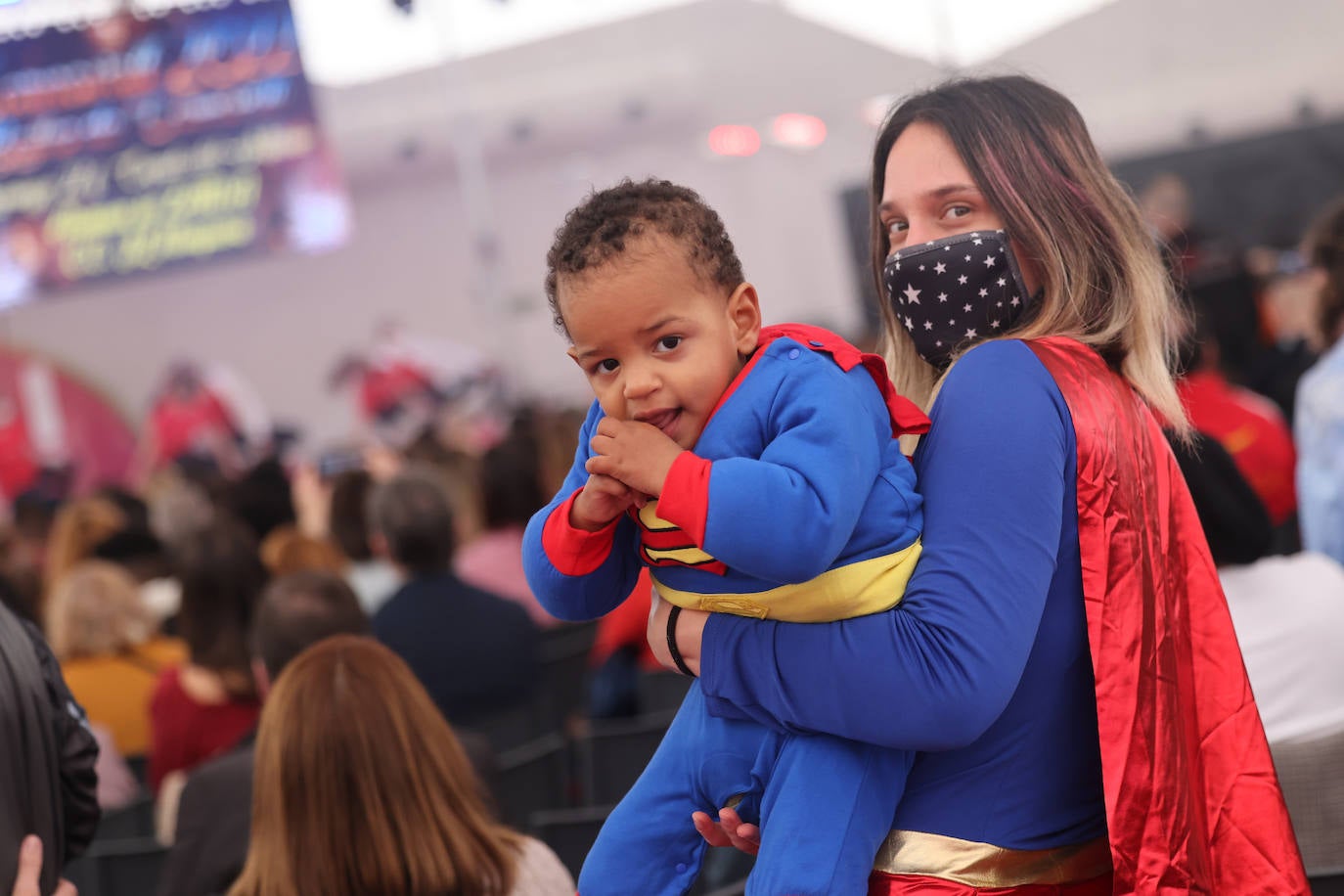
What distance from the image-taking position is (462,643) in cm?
356

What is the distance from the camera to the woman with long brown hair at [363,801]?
181 cm

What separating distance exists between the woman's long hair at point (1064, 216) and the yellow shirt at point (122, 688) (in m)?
3.10

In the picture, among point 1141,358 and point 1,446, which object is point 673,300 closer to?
point 1141,358

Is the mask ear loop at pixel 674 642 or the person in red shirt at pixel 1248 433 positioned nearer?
the mask ear loop at pixel 674 642

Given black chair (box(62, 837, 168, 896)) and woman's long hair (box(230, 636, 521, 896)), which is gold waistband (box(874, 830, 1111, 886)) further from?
black chair (box(62, 837, 168, 896))

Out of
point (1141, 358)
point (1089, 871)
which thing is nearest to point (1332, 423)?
point (1141, 358)

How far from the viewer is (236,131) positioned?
27.2ft

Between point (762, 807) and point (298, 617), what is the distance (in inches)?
60.7

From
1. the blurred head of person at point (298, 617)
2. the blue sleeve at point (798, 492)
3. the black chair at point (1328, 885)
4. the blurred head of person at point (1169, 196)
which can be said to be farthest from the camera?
the blurred head of person at point (1169, 196)

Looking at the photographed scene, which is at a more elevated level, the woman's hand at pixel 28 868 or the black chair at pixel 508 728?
the woman's hand at pixel 28 868

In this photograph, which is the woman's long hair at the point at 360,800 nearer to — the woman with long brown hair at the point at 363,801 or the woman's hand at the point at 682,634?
the woman with long brown hair at the point at 363,801

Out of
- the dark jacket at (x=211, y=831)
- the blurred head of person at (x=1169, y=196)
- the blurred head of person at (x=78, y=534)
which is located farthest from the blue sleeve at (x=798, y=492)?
the blurred head of person at (x=1169, y=196)

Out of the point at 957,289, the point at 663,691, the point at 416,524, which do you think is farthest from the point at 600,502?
the point at 416,524

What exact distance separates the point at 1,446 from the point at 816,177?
6340 mm
